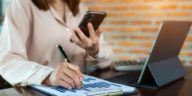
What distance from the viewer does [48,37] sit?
4.11 ft

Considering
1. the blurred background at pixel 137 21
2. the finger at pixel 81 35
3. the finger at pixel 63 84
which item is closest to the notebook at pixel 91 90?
the finger at pixel 63 84

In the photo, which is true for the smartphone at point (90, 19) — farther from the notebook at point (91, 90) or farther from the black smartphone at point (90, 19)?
the notebook at point (91, 90)

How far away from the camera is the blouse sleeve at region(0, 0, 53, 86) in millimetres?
880

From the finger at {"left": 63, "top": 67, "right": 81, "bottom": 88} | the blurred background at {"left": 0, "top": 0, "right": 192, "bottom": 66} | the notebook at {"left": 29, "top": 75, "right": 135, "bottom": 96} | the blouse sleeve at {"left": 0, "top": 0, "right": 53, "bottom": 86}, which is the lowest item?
the notebook at {"left": 29, "top": 75, "right": 135, "bottom": 96}

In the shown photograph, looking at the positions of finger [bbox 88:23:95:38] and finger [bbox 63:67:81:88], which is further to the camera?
finger [bbox 88:23:95:38]

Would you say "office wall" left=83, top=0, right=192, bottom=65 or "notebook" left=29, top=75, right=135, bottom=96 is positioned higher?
"office wall" left=83, top=0, right=192, bottom=65

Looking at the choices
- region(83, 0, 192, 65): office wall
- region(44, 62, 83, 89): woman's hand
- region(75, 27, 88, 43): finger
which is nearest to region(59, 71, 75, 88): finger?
region(44, 62, 83, 89): woman's hand

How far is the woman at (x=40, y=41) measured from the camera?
3.05ft

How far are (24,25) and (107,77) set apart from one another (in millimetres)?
513

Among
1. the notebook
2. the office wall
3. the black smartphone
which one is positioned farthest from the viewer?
the office wall

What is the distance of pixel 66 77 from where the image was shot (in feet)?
2.63

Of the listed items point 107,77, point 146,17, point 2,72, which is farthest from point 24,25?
point 146,17

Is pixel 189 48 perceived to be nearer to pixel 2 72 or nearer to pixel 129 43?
pixel 129 43

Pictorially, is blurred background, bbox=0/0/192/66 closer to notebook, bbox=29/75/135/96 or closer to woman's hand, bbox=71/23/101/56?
woman's hand, bbox=71/23/101/56
